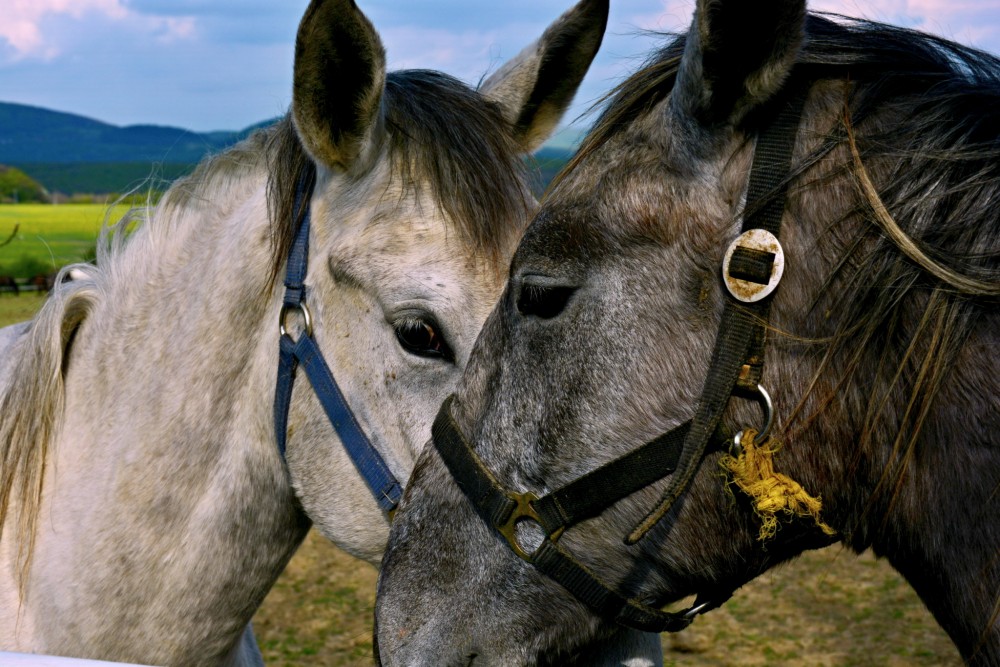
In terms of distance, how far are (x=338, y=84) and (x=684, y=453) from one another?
1.40 m

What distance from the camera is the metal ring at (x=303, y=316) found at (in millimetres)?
2211

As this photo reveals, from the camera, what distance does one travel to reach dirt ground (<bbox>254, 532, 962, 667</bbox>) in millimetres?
6402

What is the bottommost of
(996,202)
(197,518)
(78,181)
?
(78,181)

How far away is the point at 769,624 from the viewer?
708 cm

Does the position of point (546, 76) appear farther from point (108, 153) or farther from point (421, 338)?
point (108, 153)

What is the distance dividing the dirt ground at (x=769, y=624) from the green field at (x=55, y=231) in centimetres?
346

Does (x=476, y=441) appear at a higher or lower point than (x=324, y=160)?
lower

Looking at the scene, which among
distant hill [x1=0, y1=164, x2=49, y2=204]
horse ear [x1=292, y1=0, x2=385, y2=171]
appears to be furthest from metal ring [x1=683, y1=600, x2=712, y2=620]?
distant hill [x1=0, y1=164, x2=49, y2=204]

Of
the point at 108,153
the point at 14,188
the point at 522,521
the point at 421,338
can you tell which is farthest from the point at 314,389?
the point at 108,153

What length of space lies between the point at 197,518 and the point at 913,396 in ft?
5.95

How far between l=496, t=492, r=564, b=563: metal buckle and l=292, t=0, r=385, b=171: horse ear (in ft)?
3.76

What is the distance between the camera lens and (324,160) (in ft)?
7.45

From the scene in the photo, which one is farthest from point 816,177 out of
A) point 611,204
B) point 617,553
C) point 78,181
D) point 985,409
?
point 78,181

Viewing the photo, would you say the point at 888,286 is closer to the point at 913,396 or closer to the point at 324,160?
the point at 913,396
